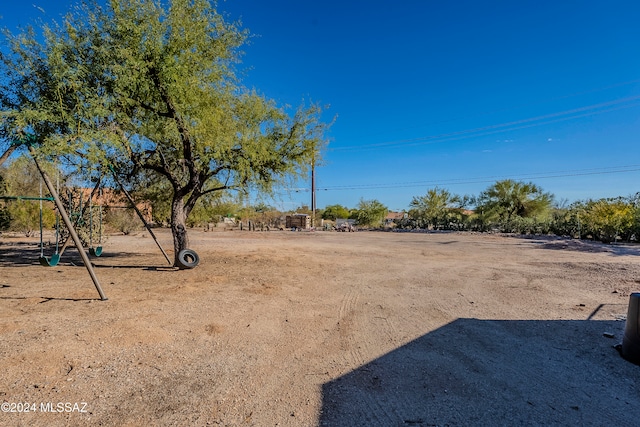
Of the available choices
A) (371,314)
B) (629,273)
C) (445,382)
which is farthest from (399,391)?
(629,273)

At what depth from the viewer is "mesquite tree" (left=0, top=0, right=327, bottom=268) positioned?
5.87 metres

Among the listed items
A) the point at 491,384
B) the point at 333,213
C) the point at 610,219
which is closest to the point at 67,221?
the point at 491,384

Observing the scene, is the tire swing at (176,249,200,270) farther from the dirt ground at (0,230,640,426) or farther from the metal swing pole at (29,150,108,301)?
the metal swing pole at (29,150,108,301)

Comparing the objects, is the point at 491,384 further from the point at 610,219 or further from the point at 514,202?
the point at 514,202

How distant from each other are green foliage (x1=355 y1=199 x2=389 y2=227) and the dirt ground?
31.2 m

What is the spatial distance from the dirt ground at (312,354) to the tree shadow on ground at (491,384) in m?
0.01

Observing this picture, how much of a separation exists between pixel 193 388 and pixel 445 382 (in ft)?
7.47

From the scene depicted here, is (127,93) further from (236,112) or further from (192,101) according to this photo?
(236,112)

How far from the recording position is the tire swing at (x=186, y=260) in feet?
27.5

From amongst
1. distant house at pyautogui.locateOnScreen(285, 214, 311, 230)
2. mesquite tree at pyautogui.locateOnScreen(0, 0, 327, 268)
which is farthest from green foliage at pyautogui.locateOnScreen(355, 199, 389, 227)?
mesquite tree at pyautogui.locateOnScreen(0, 0, 327, 268)

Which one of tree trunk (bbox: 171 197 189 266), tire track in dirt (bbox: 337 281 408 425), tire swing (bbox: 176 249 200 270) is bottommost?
tire track in dirt (bbox: 337 281 408 425)

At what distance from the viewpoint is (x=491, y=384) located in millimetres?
2854

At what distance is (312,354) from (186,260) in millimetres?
6413

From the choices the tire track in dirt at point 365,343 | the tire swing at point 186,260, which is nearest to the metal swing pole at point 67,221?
the tire swing at point 186,260
